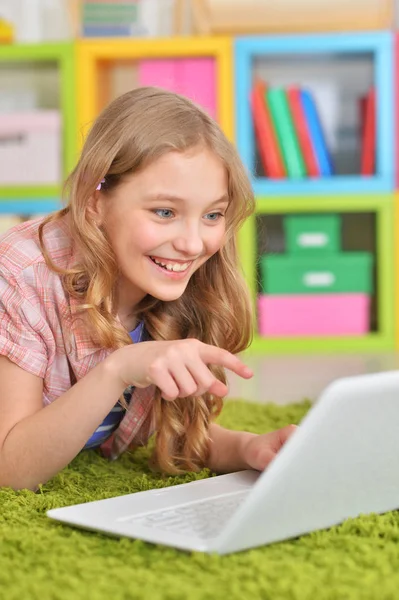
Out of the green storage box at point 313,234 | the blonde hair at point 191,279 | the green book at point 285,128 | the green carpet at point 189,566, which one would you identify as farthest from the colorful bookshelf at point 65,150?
the green carpet at point 189,566

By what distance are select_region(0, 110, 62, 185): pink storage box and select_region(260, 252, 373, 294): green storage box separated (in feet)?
2.59

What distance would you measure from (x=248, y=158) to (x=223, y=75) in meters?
0.28

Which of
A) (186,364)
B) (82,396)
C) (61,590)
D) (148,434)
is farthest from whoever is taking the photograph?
(148,434)

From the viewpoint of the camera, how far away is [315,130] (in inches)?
122

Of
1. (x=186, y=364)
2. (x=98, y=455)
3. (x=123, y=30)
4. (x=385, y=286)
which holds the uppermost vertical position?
(x=123, y=30)

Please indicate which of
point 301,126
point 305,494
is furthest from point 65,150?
point 305,494

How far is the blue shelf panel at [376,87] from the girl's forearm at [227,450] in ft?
6.49

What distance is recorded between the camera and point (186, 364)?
32.9 inches

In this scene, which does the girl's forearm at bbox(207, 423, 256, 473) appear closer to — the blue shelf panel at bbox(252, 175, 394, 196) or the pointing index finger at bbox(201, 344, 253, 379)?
the pointing index finger at bbox(201, 344, 253, 379)

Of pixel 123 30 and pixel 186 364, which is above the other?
pixel 123 30

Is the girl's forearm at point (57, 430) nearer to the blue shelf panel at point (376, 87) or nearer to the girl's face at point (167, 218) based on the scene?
the girl's face at point (167, 218)

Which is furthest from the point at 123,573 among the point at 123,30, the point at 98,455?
the point at 123,30

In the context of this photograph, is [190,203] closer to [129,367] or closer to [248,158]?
[129,367]

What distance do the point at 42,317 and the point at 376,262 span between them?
7.14ft
